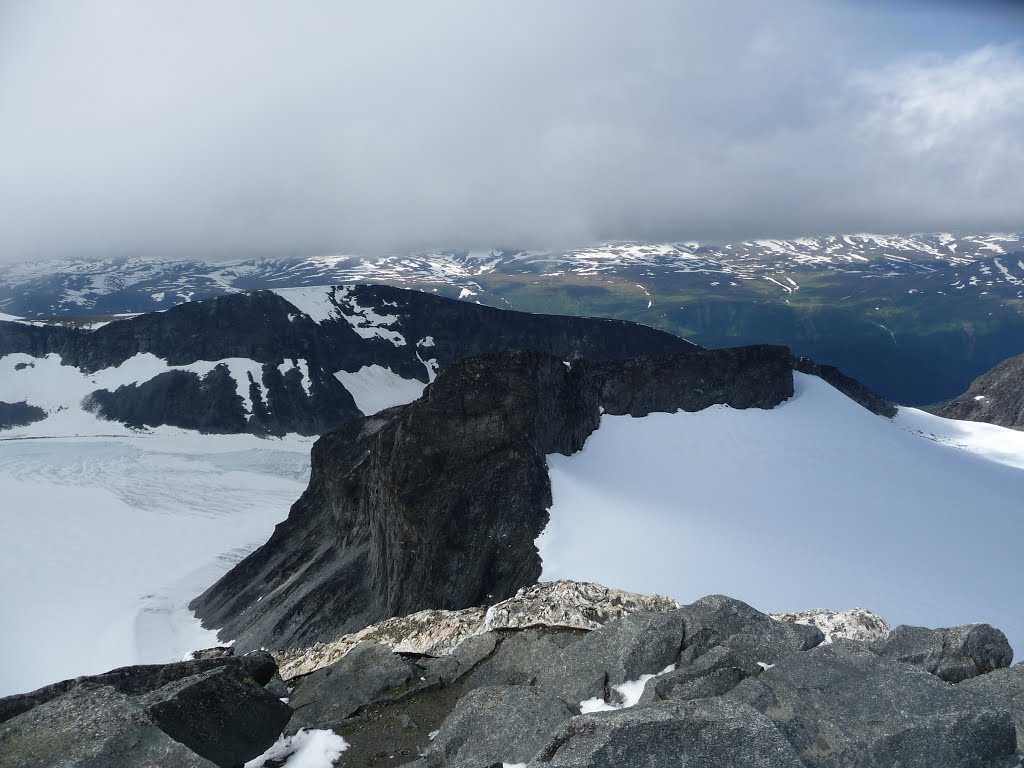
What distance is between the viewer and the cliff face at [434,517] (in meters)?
39.8

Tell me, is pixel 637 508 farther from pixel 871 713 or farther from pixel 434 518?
pixel 871 713

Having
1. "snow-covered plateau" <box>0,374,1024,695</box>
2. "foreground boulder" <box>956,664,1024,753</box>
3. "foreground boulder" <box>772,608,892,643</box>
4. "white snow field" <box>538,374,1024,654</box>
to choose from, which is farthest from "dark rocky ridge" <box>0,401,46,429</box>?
"foreground boulder" <box>956,664,1024,753</box>

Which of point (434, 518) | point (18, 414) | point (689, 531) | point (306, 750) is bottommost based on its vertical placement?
point (18, 414)

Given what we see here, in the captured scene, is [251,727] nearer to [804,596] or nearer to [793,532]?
[804,596]

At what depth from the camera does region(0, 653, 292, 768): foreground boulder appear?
8703mm

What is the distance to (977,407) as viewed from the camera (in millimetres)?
153000

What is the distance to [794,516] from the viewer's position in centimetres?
4328

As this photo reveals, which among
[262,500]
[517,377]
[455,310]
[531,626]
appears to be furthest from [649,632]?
[455,310]

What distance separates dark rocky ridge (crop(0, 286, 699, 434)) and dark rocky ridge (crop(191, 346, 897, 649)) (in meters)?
69.2

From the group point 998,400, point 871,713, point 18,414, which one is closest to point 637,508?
point 871,713

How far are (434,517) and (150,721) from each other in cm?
3276

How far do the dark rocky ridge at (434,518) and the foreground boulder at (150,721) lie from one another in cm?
2343

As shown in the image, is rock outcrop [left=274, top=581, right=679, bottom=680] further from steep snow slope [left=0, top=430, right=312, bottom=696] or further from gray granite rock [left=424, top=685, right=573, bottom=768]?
steep snow slope [left=0, top=430, right=312, bottom=696]

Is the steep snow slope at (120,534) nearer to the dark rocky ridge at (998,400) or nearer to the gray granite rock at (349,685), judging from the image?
the gray granite rock at (349,685)
